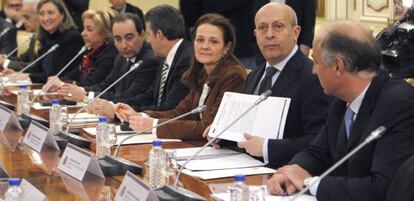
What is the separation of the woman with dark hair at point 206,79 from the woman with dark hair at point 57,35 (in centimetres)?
222

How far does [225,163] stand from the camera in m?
3.04

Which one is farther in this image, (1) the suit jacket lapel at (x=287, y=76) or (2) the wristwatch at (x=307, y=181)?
(1) the suit jacket lapel at (x=287, y=76)

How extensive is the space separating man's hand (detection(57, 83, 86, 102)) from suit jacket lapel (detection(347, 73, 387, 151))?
2.57 m

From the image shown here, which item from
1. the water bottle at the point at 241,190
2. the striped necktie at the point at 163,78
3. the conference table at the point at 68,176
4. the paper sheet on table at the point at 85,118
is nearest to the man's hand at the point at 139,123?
the conference table at the point at 68,176

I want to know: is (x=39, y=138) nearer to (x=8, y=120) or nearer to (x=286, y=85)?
(x=8, y=120)

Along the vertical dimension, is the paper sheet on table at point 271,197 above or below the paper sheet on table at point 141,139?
above

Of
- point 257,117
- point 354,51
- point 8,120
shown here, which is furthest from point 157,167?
point 8,120

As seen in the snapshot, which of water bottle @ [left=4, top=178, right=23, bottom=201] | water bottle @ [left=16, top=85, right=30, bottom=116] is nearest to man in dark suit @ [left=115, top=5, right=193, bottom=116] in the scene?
water bottle @ [left=16, top=85, right=30, bottom=116]

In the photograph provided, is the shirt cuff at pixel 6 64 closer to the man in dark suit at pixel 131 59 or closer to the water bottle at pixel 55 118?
the man in dark suit at pixel 131 59

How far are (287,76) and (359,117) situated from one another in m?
0.78

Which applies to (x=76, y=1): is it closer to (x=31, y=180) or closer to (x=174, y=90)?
(x=174, y=90)

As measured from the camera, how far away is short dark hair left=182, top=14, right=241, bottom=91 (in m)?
3.78

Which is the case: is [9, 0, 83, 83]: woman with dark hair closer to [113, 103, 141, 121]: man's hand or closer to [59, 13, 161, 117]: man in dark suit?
[59, 13, 161, 117]: man in dark suit

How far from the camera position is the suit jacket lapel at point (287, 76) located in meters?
3.30
